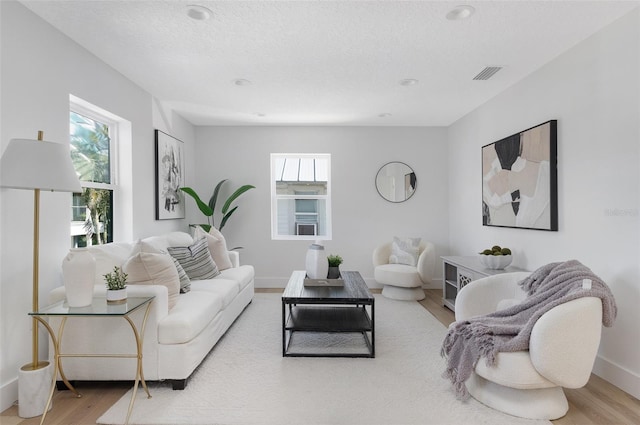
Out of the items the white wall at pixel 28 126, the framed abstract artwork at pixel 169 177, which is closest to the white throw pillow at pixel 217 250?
the framed abstract artwork at pixel 169 177

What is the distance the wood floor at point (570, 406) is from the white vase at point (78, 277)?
2.06 ft

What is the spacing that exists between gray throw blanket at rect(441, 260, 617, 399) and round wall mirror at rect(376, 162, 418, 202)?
3.10m

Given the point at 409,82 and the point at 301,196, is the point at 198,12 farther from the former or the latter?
the point at 301,196

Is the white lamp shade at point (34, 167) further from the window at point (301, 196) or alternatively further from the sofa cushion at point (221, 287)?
the window at point (301, 196)

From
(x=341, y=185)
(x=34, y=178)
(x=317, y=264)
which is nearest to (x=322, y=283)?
(x=317, y=264)

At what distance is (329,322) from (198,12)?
8.20ft

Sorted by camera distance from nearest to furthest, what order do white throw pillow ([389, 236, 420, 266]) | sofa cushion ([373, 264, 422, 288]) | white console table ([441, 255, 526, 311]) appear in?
1. white console table ([441, 255, 526, 311])
2. sofa cushion ([373, 264, 422, 288])
3. white throw pillow ([389, 236, 420, 266])

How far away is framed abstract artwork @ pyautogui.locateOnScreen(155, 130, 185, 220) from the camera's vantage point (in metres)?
4.13

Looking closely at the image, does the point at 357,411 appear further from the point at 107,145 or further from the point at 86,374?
the point at 107,145

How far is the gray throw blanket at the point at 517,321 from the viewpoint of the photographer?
2.02 m

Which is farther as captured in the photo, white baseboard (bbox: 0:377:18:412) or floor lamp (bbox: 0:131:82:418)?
white baseboard (bbox: 0:377:18:412)

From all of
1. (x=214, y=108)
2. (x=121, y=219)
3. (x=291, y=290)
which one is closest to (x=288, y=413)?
(x=291, y=290)

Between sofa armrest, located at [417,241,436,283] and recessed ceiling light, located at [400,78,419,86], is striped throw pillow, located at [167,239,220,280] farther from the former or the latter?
recessed ceiling light, located at [400,78,419,86]

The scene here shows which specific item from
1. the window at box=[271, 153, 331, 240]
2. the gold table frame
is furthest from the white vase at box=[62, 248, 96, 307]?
the window at box=[271, 153, 331, 240]
